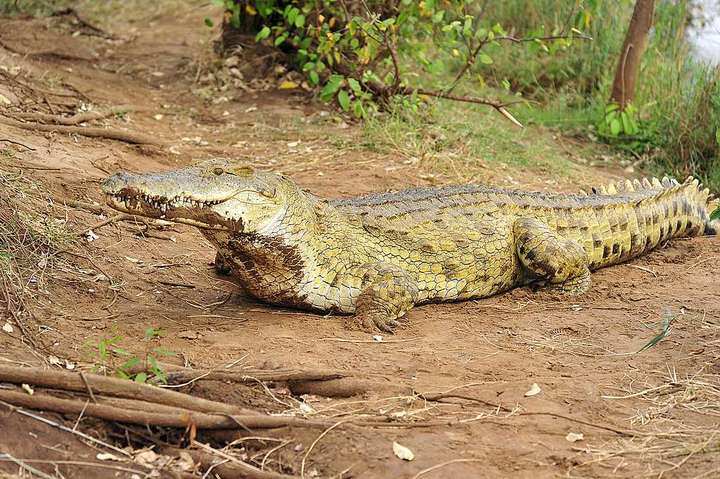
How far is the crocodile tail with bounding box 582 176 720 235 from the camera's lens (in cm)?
680

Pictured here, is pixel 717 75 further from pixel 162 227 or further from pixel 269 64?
pixel 162 227

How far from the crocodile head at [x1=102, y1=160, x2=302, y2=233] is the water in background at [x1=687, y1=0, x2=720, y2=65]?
777cm

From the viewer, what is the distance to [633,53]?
31.1ft

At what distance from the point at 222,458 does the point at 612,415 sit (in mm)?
1727

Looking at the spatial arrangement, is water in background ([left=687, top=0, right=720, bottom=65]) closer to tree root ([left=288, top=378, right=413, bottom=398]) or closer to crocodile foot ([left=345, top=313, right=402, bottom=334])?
crocodile foot ([left=345, top=313, right=402, bottom=334])

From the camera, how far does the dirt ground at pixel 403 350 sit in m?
3.65

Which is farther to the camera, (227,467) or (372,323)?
(372,323)

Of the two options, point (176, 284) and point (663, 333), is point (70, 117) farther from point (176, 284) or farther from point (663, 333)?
point (663, 333)

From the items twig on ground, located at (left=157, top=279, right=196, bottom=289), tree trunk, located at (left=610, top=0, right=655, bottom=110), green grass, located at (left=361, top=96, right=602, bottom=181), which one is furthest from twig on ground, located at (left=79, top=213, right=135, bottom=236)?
tree trunk, located at (left=610, top=0, right=655, bottom=110)

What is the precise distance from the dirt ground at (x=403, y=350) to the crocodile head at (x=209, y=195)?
566 millimetres

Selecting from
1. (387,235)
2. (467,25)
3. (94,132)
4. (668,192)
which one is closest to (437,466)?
(387,235)

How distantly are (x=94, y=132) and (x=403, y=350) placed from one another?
13.6ft

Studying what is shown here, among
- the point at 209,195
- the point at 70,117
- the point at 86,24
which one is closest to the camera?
the point at 209,195

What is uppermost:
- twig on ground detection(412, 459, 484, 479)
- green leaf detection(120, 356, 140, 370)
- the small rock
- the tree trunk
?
the tree trunk
